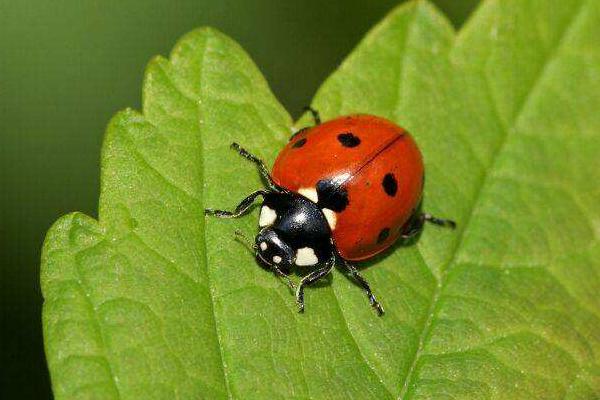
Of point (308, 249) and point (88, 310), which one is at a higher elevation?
point (88, 310)

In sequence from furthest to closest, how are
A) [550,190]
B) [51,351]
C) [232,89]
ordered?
[550,190], [232,89], [51,351]

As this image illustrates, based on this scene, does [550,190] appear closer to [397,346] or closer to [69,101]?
[397,346]

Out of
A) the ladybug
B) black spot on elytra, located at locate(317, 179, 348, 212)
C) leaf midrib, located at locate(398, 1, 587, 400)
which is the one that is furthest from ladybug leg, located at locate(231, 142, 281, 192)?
leaf midrib, located at locate(398, 1, 587, 400)

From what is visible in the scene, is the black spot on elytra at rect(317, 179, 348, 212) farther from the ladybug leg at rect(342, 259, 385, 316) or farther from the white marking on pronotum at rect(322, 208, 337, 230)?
the ladybug leg at rect(342, 259, 385, 316)

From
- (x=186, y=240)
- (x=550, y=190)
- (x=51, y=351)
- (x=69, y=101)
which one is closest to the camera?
(x=51, y=351)

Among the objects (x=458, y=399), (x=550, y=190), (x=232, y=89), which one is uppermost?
(x=232, y=89)

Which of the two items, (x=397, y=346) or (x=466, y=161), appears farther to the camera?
(x=466, y=161)

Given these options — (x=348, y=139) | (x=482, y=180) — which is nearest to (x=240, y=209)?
(x=348, y=139)

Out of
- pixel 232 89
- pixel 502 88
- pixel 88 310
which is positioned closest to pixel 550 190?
pixel 502 88
